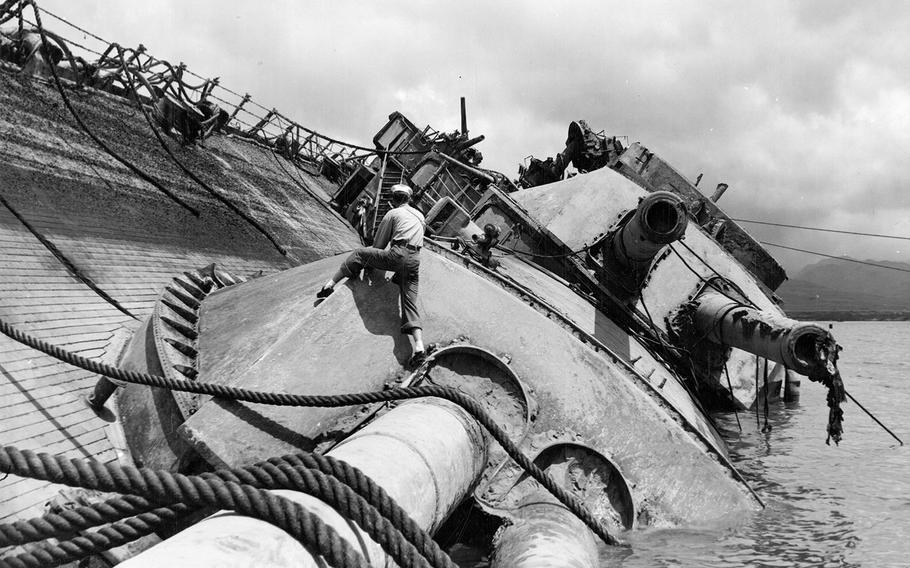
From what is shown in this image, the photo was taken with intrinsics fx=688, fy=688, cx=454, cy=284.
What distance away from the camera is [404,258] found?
5172 millimetres

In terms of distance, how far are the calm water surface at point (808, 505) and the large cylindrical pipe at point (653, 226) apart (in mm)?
2767

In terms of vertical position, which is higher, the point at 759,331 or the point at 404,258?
the point at 759,331

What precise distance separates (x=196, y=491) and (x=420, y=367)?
2787 millimetres

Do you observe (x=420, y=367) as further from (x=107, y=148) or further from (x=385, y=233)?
(x=107, y=148)

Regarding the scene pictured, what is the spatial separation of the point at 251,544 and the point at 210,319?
4697mm

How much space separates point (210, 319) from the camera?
654 centimetres

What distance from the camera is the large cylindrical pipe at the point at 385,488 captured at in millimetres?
2084

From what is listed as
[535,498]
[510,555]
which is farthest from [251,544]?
[535,498]

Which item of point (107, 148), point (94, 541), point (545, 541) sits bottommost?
point (107, 148)

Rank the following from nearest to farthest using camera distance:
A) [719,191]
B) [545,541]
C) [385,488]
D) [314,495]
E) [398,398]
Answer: [314,495] → [385,488] → [545,541] → [398,398] → [719,191]

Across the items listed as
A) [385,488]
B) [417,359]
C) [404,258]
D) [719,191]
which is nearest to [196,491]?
[385,488]

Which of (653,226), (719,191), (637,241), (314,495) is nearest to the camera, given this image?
(314,495)

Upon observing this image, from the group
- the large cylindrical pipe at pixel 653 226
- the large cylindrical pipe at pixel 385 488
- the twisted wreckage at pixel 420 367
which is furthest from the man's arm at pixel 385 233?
the large cylindrical pipe at pixel 653 226

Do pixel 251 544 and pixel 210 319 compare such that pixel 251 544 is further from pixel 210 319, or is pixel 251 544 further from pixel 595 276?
pixel 595 276
